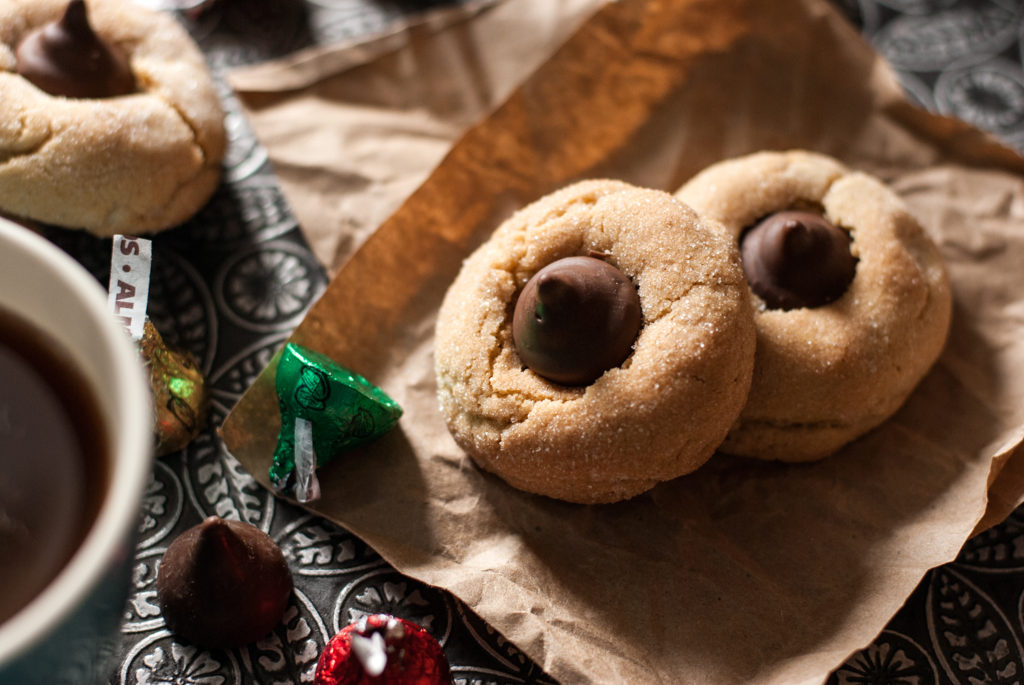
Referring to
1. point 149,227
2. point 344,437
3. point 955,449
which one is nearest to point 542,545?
Result: point 344,437

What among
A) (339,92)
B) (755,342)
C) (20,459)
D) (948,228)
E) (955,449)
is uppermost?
(20,459)

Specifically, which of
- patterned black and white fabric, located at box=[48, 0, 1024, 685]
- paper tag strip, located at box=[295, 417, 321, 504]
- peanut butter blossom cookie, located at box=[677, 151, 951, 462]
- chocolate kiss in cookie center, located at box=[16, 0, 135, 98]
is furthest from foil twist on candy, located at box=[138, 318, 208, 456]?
peanut butter blossom cookie, located at box=[677, 151, 951, 462]

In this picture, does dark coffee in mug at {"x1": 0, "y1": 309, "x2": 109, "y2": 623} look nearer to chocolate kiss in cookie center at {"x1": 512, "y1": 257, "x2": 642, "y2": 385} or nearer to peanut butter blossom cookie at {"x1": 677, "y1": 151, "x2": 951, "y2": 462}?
chocolate kiss in cookie center at {"x1": 512, "y1": 257, "x2": 642, "y2": 385}

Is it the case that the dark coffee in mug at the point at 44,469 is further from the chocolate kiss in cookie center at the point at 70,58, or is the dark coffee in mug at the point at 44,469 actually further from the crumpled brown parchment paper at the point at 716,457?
the chocolate kiss in cookie center at the point at 70,58

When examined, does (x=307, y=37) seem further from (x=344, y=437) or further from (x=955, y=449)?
(x=955, y=449)

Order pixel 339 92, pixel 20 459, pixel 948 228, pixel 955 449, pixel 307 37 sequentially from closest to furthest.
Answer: pixel 20 459 → pixel 955 449 → pixel 948 228 → pixel 339 92 → pixel 307 37

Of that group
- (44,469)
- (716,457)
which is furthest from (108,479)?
(716,457)

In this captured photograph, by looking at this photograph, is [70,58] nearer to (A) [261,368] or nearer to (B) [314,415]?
(A) [261,368]
